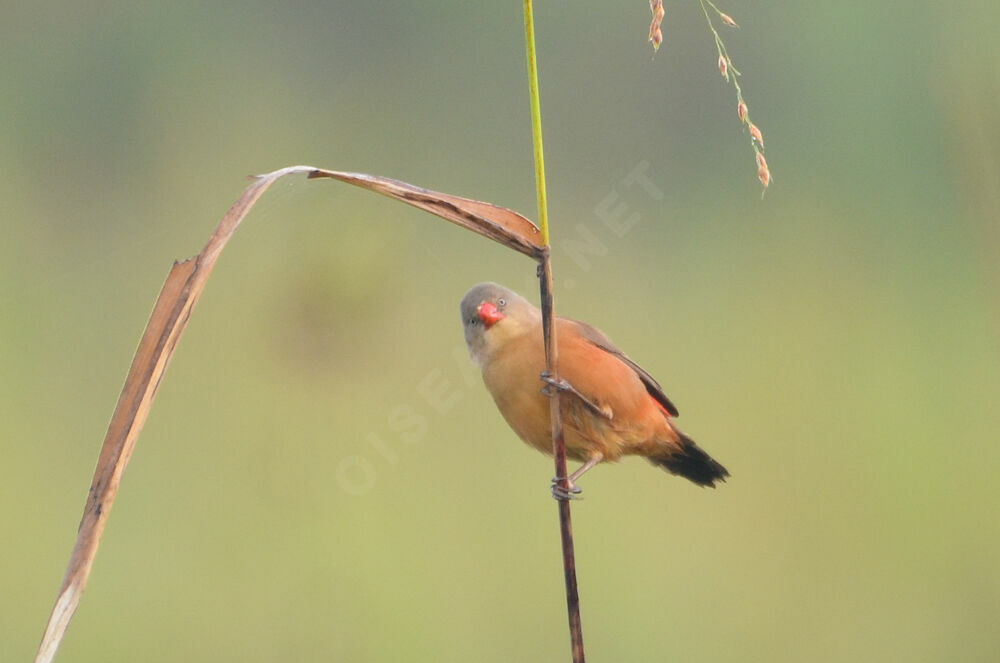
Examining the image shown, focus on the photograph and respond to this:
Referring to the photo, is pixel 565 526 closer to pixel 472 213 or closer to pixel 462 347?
pixel 472 213

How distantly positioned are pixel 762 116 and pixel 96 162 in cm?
412

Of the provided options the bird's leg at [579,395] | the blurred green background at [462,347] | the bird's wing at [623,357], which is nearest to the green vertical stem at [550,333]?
the bird's leg at [579,395]

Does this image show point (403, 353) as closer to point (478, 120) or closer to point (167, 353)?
point (478, 120)

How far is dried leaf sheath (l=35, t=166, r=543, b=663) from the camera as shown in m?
1.83

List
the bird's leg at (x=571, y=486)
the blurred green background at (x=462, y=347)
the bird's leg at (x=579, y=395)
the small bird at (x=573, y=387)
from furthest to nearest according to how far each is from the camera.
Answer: the blurred green background at (x=462, y=347) → the small bird at (x=573, y=387) → the bird's leg at (x=579, y=395) → the bird's leg at (x=571, y=486)

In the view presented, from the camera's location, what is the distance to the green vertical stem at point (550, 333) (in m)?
2.03

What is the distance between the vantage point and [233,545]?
516 centimetres

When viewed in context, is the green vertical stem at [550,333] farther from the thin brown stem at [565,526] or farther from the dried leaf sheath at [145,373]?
the dried leaf sheath at [145,373]

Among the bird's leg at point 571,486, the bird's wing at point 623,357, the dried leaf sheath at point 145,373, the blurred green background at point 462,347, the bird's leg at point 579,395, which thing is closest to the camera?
the dried leaf sheath at point 145,373

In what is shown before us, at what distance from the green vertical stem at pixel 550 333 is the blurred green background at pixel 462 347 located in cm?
248

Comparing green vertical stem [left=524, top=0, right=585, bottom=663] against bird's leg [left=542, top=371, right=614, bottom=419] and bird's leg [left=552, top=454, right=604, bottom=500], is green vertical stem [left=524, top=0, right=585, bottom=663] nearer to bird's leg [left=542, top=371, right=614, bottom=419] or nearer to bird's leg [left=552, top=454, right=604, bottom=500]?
bird's leg [left=552, top=454, right=604, bottom=500]

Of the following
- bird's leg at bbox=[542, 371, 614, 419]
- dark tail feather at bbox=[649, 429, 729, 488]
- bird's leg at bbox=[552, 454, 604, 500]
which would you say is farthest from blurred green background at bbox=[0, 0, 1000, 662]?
bird's leg at bbox=[542, 371, 614, 419]

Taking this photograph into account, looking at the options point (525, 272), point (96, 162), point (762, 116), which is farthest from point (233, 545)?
point (762, 116)

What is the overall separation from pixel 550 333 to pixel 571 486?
638 millimetres
